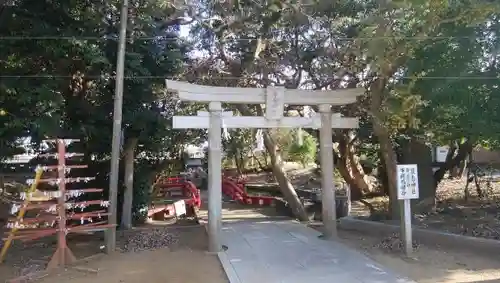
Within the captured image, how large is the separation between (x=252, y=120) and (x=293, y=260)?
332 centimetres

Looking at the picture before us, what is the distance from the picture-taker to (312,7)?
10.8 m

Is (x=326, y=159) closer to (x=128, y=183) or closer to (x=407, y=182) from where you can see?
(x=407, y=182)

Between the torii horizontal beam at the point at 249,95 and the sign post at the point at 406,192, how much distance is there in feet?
8.49

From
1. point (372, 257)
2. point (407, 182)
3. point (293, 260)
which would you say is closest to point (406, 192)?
point (407, 182)

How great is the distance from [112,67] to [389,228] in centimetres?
711

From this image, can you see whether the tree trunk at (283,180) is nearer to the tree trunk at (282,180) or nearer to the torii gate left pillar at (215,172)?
the tree trunk at (282,180)

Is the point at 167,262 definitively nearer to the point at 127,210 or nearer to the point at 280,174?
the point at 127,210

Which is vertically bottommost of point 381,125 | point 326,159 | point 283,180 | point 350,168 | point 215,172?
point 283,180

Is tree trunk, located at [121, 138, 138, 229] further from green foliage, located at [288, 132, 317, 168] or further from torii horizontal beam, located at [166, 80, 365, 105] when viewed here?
green foliage, located at [288, 132, 317, 168]

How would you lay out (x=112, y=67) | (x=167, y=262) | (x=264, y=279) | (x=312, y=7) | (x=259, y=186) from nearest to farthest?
1. (x=264, y=279)
2. (x=167, y=262)
3. (x=112, y=67)
4. (x=312, y=7)
5. (x=259, y=186)

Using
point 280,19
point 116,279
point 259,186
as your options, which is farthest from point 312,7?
point 259,186

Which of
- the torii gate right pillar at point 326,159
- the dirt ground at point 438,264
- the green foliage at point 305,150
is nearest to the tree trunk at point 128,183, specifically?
the torii gate right pillar at point 326,159

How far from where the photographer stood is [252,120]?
32.1 ft

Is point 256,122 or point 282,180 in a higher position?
point 256,122
